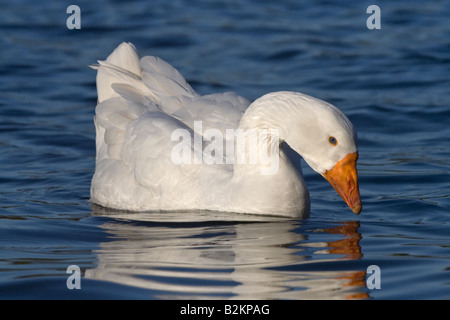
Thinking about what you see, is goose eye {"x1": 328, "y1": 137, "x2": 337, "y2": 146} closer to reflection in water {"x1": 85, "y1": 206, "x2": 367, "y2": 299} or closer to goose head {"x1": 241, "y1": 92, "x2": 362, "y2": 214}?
goose head {"x1": 241, "y1": 92, "x2": 362, "y2": 214}

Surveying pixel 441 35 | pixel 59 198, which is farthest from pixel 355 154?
pixel 441 35

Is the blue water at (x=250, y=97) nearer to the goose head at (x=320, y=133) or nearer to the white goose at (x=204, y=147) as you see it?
the white goose at (x=204, y=147)

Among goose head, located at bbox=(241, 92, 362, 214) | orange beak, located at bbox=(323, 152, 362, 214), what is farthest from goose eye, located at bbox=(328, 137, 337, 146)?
orange beak, located at bbox=(323, 152, 362, 214)

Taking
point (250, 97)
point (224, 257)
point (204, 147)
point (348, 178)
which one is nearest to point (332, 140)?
point (348, 178)

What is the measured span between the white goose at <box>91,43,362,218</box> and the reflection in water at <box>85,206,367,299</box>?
0.67 feet

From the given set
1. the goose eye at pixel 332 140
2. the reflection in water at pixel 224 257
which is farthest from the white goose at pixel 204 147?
the reflection in water at pixel 224 257

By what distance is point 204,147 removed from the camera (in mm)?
7637

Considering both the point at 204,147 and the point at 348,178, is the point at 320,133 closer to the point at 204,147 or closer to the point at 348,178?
the point at 348,178

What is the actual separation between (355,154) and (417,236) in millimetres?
878

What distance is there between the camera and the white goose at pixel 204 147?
22.1 ft

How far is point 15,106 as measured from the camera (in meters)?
12.1

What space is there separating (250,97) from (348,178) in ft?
18.3

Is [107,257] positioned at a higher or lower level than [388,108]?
lower

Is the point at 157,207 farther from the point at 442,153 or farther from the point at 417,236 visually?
the point at 442,153
